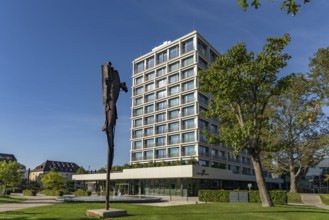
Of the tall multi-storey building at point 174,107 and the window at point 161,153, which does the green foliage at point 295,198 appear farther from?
the window at point 161,153

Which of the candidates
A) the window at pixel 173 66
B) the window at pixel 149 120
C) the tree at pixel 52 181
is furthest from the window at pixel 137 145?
the window at pixel 173 66

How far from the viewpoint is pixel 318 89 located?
3541 centimetres

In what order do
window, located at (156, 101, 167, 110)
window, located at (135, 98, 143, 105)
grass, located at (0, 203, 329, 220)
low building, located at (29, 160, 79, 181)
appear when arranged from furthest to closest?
low building, located at (29, 160, 79, 181) < window, located at (135, 98, 143, 105) < window, located at (156, 101, 167, 110) < grass, located at (0, 203, 329, 220)

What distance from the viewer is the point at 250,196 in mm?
34500

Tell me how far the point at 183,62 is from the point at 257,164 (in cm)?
4323

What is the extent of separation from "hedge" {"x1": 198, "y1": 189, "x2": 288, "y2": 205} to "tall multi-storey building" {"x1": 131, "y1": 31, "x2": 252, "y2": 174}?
21.7 meters

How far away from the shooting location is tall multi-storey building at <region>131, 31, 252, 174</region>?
62406 millimetres

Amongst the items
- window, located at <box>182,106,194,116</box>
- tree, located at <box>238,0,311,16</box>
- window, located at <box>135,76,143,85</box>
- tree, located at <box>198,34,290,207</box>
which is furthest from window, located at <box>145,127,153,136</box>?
tree, located at <box>238,0,311,16</box>

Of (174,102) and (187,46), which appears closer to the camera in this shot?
(187,46)

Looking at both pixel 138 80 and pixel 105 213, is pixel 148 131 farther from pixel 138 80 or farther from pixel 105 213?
pixel 105 213

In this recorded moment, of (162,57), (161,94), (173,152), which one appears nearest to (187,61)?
(162,57)

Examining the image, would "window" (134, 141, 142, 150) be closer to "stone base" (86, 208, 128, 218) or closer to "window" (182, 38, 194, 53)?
"window" (182, 38, 194, 53)

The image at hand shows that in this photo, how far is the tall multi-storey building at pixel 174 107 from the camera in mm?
62406

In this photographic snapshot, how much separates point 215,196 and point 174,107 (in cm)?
3137
